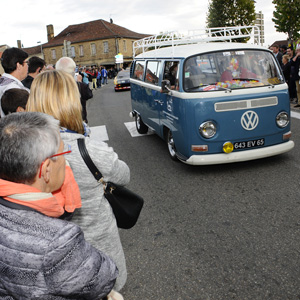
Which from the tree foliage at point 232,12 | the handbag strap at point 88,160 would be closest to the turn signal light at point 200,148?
the handbag strap at point 88,160

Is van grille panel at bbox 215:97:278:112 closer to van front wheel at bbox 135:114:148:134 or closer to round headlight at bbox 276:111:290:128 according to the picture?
round headlight at bbox 276:111:290:128

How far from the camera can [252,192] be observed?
4.52 metres

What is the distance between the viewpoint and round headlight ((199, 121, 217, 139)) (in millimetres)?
4984

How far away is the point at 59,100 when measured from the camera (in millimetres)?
Answer: 1959

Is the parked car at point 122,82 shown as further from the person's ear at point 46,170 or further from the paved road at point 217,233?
the person's ear at point 46,170

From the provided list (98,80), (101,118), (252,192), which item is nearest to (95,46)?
(98,80)

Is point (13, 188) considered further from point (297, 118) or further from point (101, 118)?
point (101, 118)

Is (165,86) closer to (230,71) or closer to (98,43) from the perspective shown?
(230,71)

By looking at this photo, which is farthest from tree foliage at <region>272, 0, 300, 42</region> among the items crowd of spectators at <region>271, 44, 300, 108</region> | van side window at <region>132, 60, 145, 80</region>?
van side window at <region>132, 60, 145, 80</region>

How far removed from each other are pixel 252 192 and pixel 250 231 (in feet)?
3.53

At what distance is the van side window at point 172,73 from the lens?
217 inches

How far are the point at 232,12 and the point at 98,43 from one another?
1131 inches

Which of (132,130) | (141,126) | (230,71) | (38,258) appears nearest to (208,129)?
(230,71)

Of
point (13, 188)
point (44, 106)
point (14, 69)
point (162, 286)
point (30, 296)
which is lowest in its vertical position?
point (162, 286)
